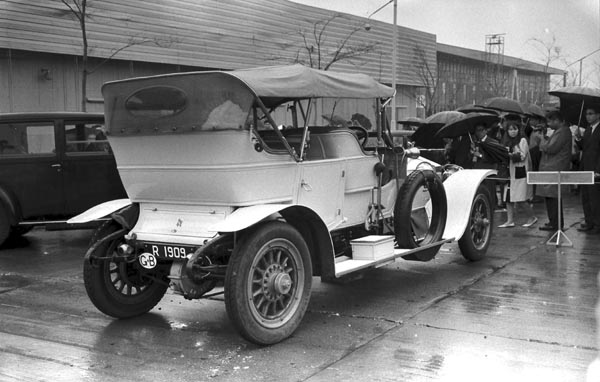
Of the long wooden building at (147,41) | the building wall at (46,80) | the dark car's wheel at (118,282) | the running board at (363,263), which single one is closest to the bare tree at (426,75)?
the long wooden building at (147,41)

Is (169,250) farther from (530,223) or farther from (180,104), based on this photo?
(530,223)

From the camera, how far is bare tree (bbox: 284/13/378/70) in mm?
27594

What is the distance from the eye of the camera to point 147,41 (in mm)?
20844

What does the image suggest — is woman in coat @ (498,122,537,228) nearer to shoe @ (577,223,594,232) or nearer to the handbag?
the handbag

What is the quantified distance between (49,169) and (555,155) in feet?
24.9

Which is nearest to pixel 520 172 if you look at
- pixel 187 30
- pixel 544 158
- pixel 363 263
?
pixel 544 158

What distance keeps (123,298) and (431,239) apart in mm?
3334

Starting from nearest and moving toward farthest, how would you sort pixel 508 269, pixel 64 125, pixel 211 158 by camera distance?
pixel 211 158
pixel 508 269
pixel 64 125

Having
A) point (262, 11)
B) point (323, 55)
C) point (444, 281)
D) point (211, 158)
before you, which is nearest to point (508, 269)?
point (444, 281)

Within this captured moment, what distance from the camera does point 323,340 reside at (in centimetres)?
550

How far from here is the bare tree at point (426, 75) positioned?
38.1 m

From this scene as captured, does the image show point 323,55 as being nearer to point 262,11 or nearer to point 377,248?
point 262,11

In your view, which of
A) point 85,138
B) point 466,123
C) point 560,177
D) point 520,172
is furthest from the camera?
point 520,172

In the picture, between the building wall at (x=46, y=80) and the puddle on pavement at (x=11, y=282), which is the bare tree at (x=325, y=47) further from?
the puddle on pavement at (x=11, y=282)
